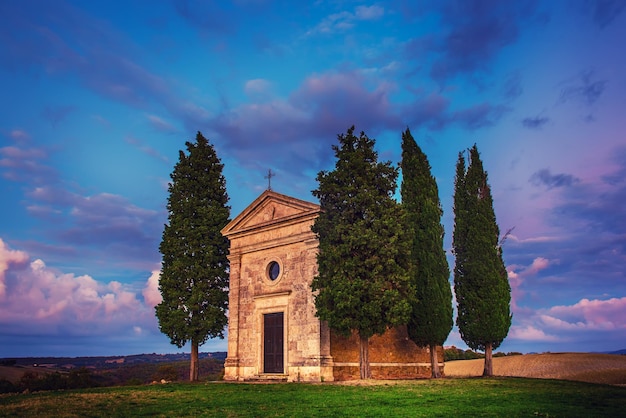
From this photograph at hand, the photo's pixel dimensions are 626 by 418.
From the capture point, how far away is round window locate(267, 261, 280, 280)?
26281 millimetres

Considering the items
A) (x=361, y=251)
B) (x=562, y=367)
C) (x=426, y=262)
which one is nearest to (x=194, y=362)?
(x=361, y=251)

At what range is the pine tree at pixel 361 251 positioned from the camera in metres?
21.2

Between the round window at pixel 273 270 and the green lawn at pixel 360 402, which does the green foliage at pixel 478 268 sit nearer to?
the green lawn at pixel 360 402

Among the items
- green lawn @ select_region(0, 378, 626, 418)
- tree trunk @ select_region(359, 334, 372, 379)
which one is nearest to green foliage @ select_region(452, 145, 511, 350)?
green lawn @ select_region(0, 378, 626, 418)

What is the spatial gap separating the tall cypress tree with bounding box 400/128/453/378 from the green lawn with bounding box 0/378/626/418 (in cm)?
420

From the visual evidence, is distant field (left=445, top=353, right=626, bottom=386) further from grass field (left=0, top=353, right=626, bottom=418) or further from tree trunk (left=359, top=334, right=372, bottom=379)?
tree trunk (left=359, top=334, right=372, bottom=379)

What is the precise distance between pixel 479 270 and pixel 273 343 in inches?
401

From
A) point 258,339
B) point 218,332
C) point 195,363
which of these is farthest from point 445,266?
point 195,363

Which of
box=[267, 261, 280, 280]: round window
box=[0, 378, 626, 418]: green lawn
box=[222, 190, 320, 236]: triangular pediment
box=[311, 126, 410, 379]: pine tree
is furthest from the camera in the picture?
box=[267, 261, 280, 280]: round window

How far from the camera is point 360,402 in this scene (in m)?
14.4

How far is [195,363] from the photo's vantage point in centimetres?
2848

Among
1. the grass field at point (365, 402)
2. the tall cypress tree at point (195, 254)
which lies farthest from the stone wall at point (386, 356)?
the tall cypress tree at point (195, 254)

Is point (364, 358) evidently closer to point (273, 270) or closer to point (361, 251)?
point (361, 251)

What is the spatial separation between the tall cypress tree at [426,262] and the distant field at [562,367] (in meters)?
5.58
